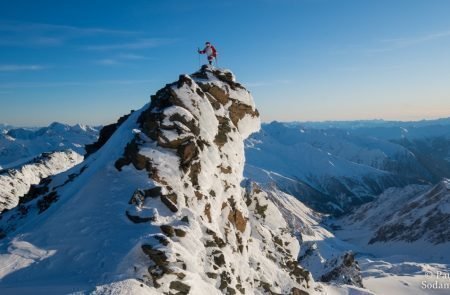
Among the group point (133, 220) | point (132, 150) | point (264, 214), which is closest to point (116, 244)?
point (133, 220)

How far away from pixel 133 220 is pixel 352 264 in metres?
69.4

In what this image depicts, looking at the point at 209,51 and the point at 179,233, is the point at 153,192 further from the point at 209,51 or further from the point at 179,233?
the point at 209,51

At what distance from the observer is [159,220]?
107ft

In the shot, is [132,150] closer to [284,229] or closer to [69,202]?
[69,202]

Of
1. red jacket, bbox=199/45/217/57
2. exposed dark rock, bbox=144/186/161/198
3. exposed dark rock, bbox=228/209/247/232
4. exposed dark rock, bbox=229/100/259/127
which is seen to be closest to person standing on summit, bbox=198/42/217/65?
red jacket, bbox=199/45/217/57

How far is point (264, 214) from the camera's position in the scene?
221 ft

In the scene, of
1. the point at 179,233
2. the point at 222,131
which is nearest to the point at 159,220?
the point at 179,233

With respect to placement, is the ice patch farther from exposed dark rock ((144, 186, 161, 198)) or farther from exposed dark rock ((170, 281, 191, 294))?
exposed dark rock ((170, 281, 191, 294))

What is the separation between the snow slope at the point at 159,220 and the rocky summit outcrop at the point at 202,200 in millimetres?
109

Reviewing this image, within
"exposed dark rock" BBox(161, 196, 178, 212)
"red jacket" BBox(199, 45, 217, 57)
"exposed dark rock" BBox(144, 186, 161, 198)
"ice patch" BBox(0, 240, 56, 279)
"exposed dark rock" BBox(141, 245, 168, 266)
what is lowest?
"ice patch" BBox(0, 240, 56, 279)

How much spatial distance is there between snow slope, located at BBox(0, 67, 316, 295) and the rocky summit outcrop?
0.11m

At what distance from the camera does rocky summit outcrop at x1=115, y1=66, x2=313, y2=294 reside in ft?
101

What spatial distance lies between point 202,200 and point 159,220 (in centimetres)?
747

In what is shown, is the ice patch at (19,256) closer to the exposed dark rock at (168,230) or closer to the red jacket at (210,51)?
the exposed dark rock at (168,230)
